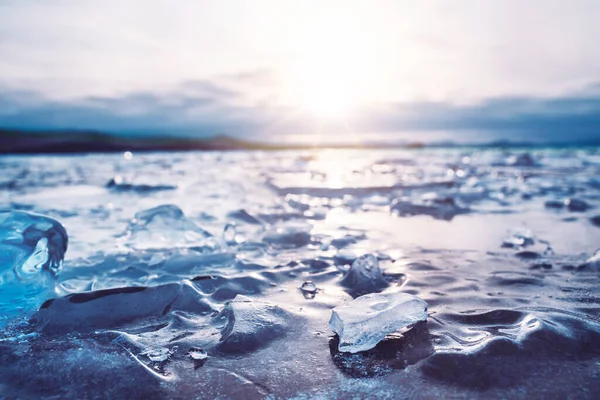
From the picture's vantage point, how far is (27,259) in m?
2.01

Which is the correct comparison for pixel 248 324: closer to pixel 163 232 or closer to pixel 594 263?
pixel 163 232

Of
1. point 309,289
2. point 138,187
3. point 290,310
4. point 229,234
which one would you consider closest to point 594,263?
point 309,289

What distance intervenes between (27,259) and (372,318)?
1.66m

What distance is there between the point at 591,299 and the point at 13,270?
2.66m

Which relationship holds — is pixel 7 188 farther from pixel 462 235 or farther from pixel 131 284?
pixel 462 235

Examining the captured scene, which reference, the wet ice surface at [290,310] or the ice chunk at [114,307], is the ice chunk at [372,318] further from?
the ice chunk at [114,307]

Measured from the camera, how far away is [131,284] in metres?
2.23

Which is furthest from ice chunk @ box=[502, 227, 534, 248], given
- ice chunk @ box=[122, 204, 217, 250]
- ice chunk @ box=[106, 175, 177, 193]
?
ice chunk @ box=[106, 175, 177, 193]

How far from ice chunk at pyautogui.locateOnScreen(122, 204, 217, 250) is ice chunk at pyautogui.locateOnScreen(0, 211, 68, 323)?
812 mm

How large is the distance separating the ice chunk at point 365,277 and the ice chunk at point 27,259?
1.45m

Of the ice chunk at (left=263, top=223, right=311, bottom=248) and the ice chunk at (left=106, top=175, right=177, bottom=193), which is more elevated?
the ice chunk at (left=263, top=223, right=311, bottom=248)

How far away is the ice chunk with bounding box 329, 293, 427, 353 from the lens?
1.42 m

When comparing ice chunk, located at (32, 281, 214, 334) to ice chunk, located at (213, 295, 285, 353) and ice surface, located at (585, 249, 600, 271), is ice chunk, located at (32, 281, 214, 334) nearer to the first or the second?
ice chunk, located at (213, 295, 285, 353)

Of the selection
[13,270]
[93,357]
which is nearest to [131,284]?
[13,270]
